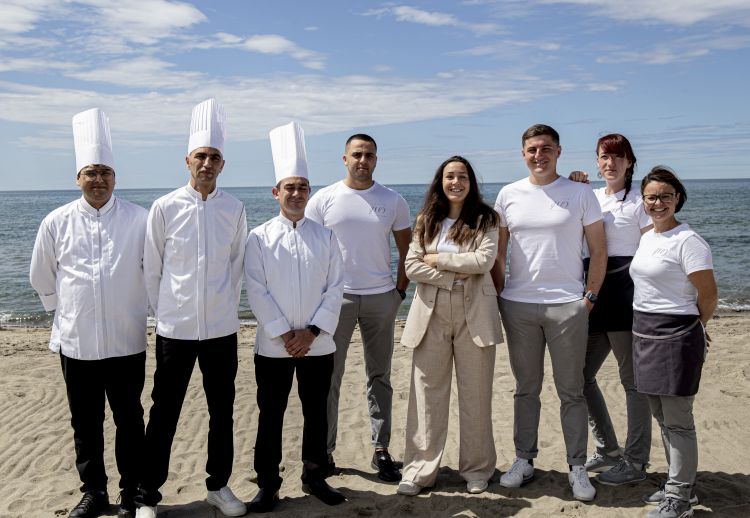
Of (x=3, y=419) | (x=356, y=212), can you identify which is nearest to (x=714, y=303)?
(x=356, y=212)

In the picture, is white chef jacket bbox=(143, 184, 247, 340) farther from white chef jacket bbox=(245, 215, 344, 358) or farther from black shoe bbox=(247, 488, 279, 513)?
black shoe bbox=(247, 488, 279, 513)

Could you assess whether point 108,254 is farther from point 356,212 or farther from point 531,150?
point 531,150

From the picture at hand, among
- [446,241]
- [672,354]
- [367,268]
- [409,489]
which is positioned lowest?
[409,489]

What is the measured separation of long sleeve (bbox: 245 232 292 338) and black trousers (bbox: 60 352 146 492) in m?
0.82

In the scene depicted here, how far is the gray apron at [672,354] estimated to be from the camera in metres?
4.15

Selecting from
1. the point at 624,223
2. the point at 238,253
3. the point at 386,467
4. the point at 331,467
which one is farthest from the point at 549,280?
the point at 331,467

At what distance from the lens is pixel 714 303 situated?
4.14 m

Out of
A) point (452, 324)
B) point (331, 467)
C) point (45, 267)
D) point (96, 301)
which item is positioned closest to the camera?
point (96, 301)

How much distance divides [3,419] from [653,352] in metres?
6.13

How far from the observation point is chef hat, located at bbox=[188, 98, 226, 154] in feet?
14.1

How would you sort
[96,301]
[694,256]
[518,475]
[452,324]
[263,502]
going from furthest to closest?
[518,475] < [452,324] < [263,502] < [96,301] < [694,256]

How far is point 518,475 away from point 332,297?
1.88m

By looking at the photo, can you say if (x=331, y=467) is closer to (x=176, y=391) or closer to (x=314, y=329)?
(x=314, y=329)

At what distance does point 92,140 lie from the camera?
14.1 ft
